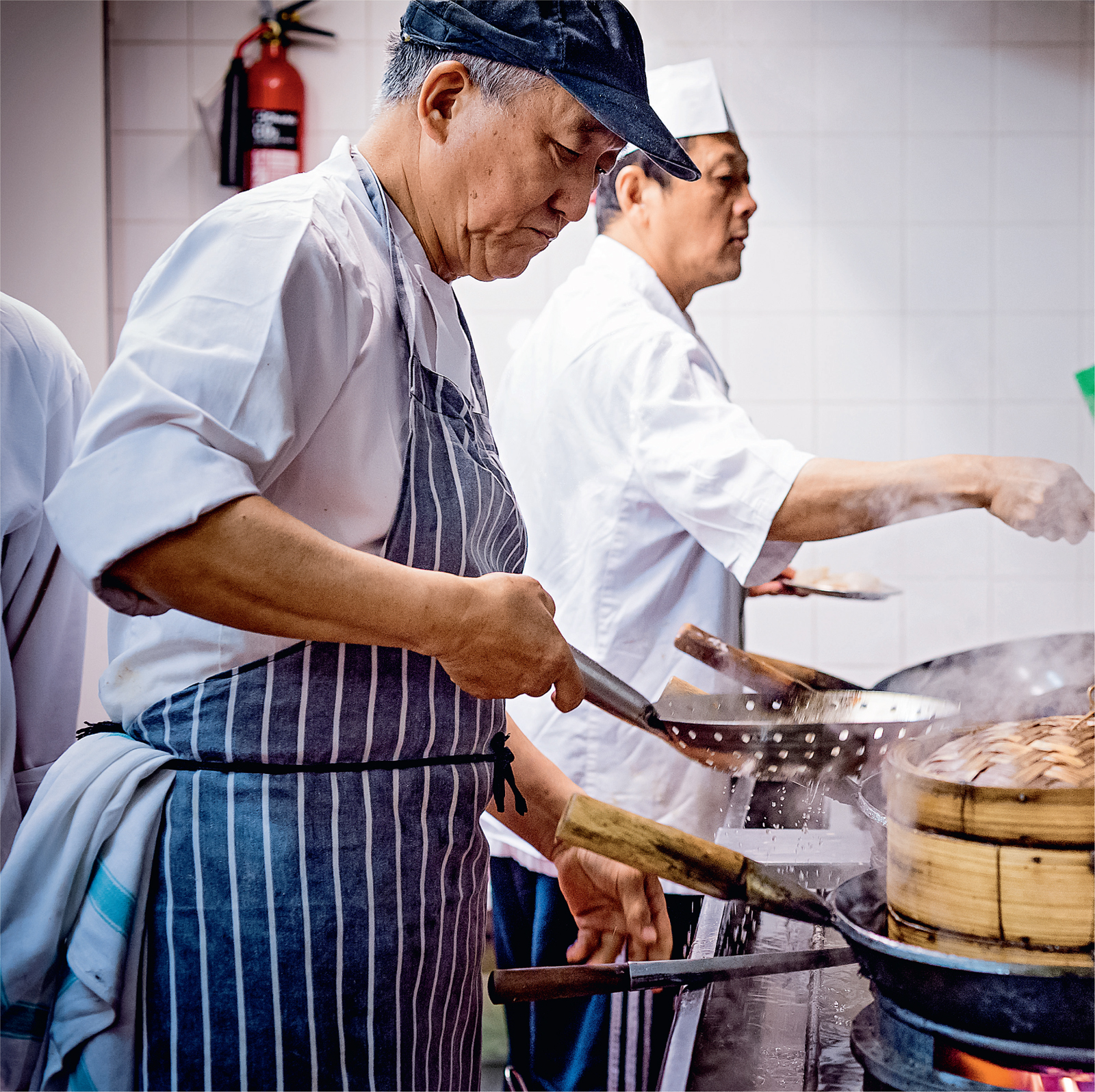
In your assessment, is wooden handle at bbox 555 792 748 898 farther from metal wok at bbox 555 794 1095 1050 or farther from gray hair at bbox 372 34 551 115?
gray hair at bbox 372 34 551 115

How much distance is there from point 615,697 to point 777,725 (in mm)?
175

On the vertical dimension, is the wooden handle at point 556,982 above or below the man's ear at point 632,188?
below

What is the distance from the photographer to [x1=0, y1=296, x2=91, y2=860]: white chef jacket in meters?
1.09

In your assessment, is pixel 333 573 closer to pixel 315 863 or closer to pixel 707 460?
pixel 315 863

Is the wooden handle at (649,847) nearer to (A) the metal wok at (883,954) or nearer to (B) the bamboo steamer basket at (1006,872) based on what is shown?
(A) the metal wok at (883,954)

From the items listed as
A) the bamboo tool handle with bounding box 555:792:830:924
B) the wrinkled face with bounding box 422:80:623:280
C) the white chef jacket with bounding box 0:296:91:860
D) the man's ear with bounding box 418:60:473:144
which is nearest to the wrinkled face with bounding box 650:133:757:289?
the wrinkled face with bounding box 422:80:623:280

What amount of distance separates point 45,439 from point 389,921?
26.9 inches

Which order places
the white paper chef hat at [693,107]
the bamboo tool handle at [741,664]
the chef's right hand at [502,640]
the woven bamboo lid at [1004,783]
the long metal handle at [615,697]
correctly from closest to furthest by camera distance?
the woven bamboo lid at [1004,783] < the chef's right hand at [502,640] < the long metal handle at [615,697] < the bamboo tool handle at [741,664] < the white paper chef hat at [693,107]

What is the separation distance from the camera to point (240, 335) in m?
0.71

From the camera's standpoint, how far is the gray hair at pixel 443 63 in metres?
0.86

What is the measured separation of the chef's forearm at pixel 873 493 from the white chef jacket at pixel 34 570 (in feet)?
3.03

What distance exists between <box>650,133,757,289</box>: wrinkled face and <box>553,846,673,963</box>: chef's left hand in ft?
3.49

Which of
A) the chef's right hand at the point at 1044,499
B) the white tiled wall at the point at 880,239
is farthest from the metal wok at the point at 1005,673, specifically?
the white tiled wall at the point at 880,239

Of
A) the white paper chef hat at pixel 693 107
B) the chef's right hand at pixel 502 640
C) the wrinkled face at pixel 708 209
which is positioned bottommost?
the chef's right hand at pixel 502 640
